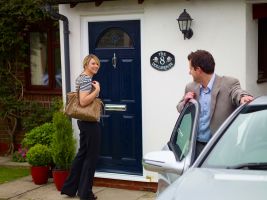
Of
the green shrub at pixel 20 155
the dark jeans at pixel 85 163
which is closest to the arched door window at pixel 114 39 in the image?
the dark jeans at pixel 85 163

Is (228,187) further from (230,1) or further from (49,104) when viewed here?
(49,104)

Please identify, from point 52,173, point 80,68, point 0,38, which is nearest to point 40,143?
point 52,173

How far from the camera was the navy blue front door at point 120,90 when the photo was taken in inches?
317

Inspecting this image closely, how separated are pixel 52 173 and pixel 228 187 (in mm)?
5460

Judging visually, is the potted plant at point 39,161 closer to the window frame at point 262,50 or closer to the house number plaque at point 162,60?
the house number plaque at point 162,60

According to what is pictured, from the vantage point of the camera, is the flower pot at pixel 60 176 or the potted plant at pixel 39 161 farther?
the potted plant at pixel 39 161

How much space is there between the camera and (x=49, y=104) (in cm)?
1036

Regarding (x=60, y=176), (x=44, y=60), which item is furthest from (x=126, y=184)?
(x=44, y=60)

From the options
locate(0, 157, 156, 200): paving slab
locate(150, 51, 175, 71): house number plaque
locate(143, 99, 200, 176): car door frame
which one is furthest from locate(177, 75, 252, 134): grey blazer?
locate(0, 157, 156, 200): paving slab

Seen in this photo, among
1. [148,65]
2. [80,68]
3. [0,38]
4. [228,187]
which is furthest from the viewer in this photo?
[0,38]

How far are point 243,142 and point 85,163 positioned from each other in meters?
3.65

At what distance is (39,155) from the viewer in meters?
8.41

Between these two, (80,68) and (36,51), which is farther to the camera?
(36,51)

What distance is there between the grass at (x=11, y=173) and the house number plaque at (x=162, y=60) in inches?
122
